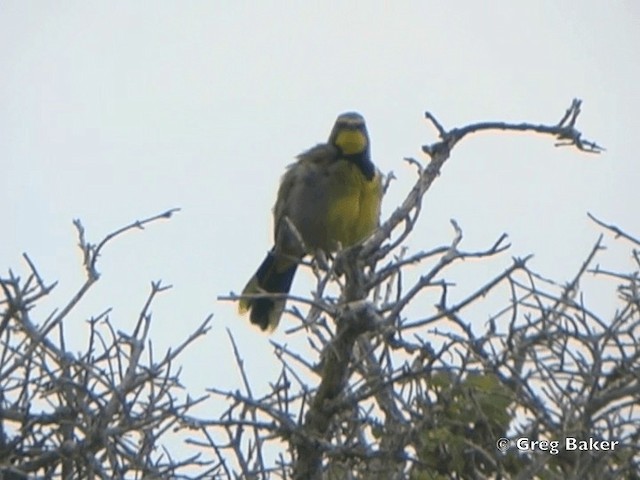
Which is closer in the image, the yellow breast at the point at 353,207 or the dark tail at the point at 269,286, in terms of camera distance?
the yellow breast at the point at 353,207

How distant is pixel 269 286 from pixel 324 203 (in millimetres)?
940

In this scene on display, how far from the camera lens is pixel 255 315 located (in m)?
8.65

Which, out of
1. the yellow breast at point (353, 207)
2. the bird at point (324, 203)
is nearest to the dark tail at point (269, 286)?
the bird at point (324, 203)

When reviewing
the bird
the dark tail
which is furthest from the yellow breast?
the dark tail

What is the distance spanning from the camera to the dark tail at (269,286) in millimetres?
8633

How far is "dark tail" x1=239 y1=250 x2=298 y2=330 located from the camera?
8633mm

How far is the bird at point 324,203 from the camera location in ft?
27.0

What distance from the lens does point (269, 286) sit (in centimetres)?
903

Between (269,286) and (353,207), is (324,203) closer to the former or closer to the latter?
(353,207)

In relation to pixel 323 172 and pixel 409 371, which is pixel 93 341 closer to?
pixel 409 371

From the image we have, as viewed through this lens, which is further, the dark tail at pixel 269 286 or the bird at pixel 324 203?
the dark tail at pixel 269 286

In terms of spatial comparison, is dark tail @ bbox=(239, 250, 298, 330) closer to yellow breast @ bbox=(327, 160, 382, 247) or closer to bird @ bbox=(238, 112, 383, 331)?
bird @ bbox=(238, 112, 383, 331)

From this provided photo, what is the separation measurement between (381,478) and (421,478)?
0.84 metres

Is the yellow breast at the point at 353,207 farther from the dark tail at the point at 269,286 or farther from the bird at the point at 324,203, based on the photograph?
the dark tail at the point at 269,286
